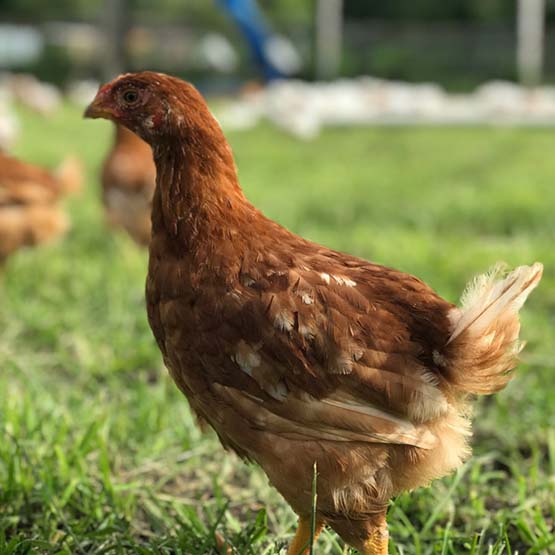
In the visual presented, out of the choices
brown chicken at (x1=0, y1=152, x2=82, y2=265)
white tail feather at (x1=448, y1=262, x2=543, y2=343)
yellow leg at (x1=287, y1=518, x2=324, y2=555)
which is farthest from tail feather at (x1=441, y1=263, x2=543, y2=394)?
brown chicken at (x1=0, y1=152, x2=82, y2=265)

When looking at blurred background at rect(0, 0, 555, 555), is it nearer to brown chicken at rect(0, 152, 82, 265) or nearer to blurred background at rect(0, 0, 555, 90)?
brown chicken at rect(0, 152, 82, 265)

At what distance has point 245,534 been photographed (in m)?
1.84

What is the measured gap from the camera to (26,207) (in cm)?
414

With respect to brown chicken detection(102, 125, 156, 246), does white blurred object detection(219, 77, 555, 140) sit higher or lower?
higher

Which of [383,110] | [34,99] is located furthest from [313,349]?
[34,99]

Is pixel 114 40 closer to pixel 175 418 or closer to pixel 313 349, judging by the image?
pixel 175 418

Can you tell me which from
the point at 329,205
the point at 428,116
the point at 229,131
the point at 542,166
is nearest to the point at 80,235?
the point at 329,205

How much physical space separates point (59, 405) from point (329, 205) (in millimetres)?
3786

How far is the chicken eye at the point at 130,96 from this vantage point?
1700 mm

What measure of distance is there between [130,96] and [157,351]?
158 cm

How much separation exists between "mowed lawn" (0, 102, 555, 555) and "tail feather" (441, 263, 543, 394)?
349 mm

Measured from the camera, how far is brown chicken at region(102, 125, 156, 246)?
173 inches

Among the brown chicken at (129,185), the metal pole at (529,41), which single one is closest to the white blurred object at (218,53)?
the metal pole at (529,41)

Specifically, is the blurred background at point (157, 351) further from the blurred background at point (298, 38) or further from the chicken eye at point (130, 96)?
the blurred background at point (298, 38)
